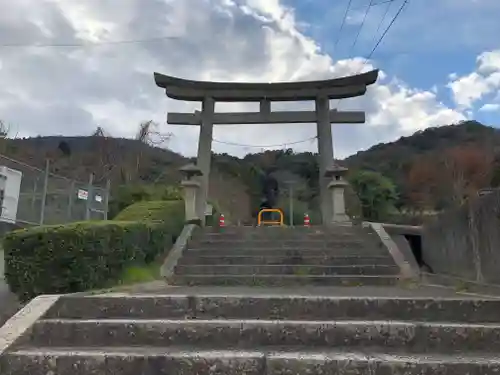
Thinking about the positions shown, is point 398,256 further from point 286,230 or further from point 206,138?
point 206,138

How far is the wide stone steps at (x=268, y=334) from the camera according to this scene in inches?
109

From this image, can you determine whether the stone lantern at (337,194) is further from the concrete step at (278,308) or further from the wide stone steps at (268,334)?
the wide stone steps at (268,334)

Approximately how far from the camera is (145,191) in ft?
42.4

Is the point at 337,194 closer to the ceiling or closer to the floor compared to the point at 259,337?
closer to the ceiling

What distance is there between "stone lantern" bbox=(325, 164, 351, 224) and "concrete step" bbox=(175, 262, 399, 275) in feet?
13.0

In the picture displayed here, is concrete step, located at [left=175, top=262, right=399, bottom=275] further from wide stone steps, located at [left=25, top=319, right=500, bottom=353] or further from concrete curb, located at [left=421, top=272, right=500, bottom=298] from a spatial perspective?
wide stone steps, located at [left=25, top=319, right=500, bottom=353]

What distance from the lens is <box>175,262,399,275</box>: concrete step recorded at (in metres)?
6.33

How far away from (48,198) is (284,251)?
440 centimetres

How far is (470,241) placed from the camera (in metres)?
5.00

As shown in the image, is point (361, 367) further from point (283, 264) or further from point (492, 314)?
point (283, 264)

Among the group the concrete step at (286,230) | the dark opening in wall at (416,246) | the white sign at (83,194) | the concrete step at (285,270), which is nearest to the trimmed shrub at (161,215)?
the concrete step at (286,230)

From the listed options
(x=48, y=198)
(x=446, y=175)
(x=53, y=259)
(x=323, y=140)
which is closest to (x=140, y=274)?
(x=53, y=259)

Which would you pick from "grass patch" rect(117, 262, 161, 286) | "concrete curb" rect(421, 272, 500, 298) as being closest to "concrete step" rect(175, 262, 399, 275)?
"grass patch" rect(117, 262, 161, 286)

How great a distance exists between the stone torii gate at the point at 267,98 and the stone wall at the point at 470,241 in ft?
18.2
